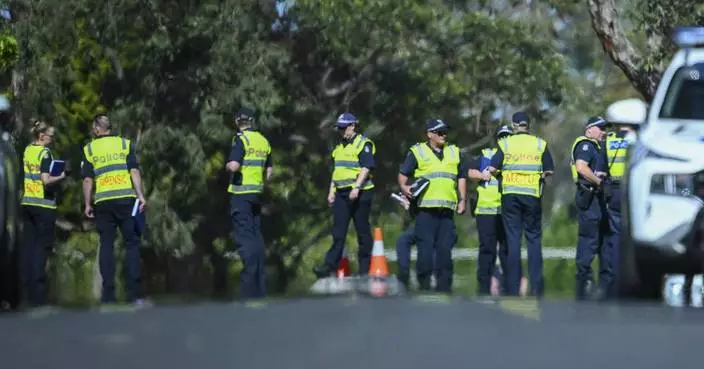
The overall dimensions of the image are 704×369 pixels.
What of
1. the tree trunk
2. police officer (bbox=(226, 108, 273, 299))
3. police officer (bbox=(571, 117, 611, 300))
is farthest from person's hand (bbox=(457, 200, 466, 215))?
the tree trunk

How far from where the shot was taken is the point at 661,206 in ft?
39.1

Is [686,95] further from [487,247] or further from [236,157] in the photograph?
[487,247]

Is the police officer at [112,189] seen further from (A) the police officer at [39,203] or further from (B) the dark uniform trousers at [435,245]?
(B) the dark uniform trousers at [435,245]

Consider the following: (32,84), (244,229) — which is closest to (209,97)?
(32,84)

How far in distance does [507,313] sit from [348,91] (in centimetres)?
2784

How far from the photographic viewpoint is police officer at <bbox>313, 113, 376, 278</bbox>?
19391 mm

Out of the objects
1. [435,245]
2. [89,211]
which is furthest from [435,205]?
[89,211]

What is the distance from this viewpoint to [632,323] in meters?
10.6

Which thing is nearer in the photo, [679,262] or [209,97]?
[679,262]

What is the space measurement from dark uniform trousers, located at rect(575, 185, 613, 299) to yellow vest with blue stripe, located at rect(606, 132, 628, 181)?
0.23 metres

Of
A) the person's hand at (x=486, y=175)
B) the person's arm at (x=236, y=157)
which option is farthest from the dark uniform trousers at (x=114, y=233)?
the person's hand at (x=486, y=175)

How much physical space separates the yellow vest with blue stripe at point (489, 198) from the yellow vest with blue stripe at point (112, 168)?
11.6ft

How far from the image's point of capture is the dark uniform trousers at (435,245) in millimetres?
18391

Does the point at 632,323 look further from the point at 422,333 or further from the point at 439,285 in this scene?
the point at 439,285
